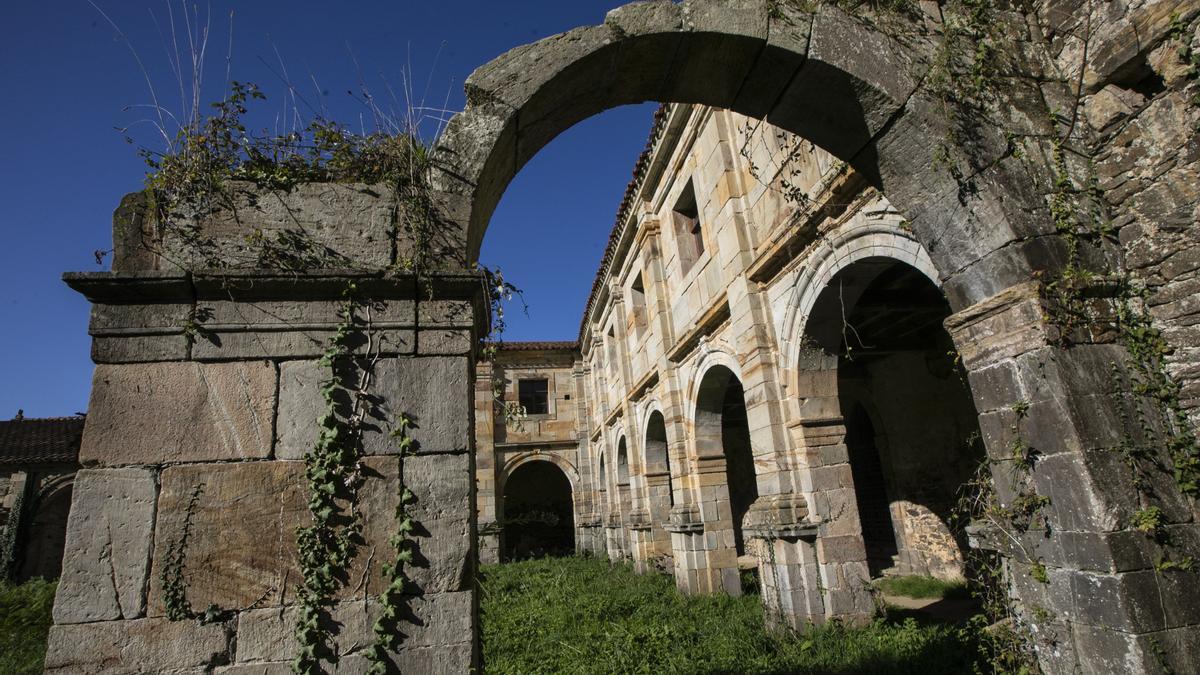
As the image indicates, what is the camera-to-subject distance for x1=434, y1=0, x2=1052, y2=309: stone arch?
2.86 meters

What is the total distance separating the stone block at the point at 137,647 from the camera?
81.3 inches

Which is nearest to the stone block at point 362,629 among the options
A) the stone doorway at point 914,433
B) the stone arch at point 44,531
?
the stone doorway at point 914,433

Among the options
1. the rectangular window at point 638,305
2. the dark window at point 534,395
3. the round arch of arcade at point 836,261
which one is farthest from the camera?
the dark window at point 534,395

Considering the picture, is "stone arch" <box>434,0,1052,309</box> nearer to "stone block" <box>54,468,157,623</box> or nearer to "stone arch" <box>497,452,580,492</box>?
"stone block" <box>54,468,157,623</box>

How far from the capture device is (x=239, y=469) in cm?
227

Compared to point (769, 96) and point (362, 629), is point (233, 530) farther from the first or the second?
point (769, 96)

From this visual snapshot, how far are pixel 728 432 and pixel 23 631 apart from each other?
13055mm

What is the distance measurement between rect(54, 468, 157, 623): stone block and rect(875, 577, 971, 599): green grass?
9006 millimetres

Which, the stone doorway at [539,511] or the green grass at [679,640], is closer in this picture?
the green grass at [679,640]

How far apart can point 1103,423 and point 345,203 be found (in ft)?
11.6

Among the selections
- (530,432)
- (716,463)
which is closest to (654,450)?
(716,463)

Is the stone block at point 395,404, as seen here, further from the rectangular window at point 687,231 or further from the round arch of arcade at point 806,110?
the rectangular window at point 687,231

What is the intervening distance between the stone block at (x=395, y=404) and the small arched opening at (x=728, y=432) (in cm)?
580

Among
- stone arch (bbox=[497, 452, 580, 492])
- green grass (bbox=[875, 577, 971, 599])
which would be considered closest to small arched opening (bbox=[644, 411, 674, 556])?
green grass (bbox=[875, 577, 971, 599])
